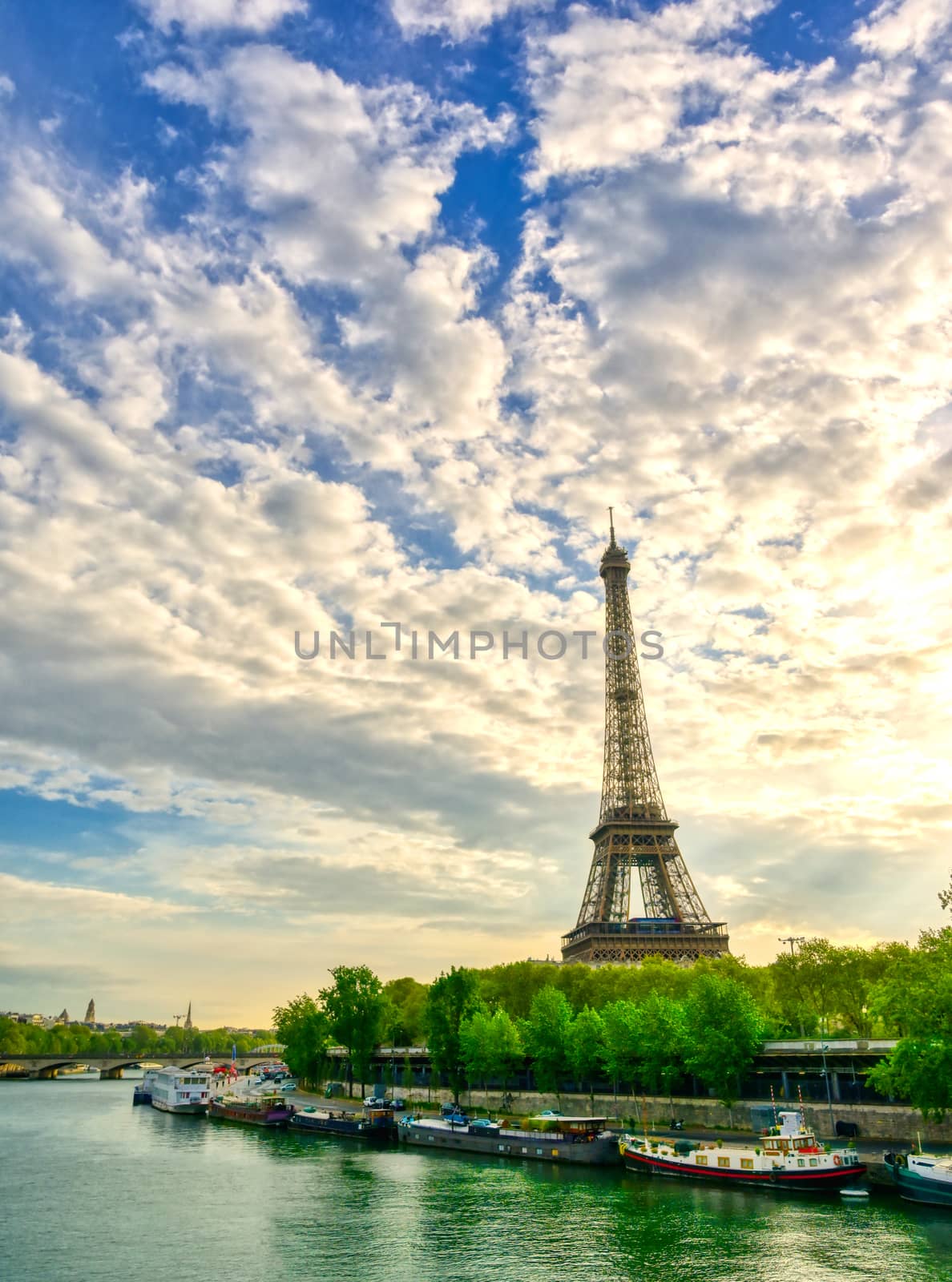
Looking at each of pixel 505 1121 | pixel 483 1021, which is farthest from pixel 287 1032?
pixel 505 1121

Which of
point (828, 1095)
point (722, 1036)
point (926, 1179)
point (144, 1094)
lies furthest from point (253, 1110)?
point (926, 1179)

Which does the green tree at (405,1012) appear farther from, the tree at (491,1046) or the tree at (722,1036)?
the tree at (722,1036)

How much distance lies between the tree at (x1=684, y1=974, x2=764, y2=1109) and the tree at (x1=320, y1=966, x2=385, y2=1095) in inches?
1969

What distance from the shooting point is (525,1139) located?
240 feet

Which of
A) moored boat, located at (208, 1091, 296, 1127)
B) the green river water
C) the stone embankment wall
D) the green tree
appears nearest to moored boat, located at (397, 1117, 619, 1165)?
the green river water

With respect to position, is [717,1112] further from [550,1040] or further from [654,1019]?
[550,1040]

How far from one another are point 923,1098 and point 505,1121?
1607 inches

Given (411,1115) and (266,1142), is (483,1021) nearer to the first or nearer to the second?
(411,1115)

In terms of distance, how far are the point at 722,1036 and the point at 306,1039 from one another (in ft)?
255

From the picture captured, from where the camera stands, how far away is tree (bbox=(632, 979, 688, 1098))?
78.5 metres

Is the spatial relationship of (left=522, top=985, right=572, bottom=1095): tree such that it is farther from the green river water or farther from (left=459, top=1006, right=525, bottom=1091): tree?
the green river water

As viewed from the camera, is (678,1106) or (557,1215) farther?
(678,1106)

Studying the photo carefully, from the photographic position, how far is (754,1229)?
46.8 m

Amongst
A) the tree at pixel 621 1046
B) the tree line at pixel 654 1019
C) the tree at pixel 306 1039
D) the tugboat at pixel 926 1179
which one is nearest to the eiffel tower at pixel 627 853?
the tree line at pixel 654 1019
